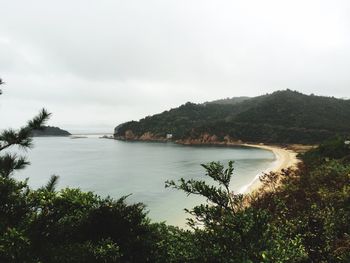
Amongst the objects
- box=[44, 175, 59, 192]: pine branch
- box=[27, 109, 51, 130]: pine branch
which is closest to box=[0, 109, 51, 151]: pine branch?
box=[27, 109, 51, 130]: pine branch

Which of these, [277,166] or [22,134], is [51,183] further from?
[277,166]

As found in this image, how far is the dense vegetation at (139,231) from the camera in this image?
601 cm

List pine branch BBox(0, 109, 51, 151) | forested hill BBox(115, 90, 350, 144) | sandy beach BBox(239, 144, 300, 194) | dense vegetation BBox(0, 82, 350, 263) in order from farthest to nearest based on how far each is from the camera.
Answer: forested hill BBox(115, 90, 350, 144), sandy beach BBox(239, 144, 300, 194), pine branch BBox(0, 109, 51, 151), dense vegetation BBox(0, 82, 350, 263)

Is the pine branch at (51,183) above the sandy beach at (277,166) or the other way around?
above

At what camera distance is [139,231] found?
30.4 feet

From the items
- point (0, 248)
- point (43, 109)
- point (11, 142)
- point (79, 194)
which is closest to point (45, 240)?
point (0, 248)

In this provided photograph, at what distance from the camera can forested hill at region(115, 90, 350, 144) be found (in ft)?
317

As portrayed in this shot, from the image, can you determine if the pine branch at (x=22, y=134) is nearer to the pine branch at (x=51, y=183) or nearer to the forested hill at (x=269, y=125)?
the pine branch at (x=51, y=183)

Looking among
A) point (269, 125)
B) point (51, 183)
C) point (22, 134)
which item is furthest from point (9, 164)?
point (269, 125)

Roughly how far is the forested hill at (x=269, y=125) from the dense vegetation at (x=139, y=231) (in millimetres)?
85467

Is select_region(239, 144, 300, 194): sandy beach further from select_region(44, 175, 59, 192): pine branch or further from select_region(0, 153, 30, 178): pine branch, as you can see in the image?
select_region(0, 153, 30, 178): pine branch

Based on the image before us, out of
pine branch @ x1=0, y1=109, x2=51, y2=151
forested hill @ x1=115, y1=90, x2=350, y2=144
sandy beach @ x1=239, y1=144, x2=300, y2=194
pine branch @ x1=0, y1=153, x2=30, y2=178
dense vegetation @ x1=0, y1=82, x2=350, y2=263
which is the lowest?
sandy beach @ x1=239, y1=144, x2=300, y2=194

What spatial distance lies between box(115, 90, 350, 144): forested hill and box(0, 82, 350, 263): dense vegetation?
8547 cm

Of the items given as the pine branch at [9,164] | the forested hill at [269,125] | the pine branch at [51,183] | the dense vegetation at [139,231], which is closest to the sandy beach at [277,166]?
the dense vegetation at [139,231]
